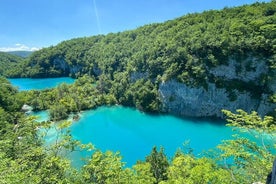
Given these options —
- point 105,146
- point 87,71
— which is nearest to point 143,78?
point 105,146

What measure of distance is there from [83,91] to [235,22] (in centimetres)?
5332

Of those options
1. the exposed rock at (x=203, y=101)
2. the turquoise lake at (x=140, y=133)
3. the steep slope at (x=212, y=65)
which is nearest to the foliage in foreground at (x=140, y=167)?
the turquoise lake at (x=140, y=133)

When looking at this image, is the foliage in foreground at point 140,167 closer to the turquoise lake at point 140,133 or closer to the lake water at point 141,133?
the lake water at point 141,133

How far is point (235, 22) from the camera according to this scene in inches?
2906

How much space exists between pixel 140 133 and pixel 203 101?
20.3m

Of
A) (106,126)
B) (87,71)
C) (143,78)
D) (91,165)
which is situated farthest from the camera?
(87,71)

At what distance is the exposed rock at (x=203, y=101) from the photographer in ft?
216

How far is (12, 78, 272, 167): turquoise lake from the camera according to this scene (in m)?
48.5

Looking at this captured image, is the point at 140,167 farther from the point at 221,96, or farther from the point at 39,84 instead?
the point at 39,84

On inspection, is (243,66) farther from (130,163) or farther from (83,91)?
(83,91)

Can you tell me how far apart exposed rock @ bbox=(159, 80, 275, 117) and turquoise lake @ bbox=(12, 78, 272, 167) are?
4.06 metres

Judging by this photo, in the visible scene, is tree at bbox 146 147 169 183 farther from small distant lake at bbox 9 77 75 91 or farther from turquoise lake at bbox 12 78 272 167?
small distant lake at bbox 9 77 75 91

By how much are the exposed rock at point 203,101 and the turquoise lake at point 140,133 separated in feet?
13.3

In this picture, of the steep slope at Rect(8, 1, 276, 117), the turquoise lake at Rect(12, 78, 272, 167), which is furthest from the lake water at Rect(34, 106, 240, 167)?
the steep slope at Rect(8, 1, 276, 117)
